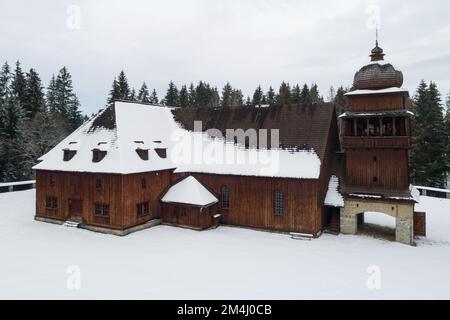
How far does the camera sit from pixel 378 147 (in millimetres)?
24297

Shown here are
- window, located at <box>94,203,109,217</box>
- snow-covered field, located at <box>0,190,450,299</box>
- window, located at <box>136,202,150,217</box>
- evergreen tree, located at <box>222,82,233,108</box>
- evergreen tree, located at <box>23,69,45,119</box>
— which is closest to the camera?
snow-covered field, located at <box>0,190,450,299</box>

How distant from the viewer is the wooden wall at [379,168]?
23969 millimetres

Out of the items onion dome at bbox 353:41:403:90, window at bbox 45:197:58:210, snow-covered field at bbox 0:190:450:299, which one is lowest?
snow-covered field at bbox 0:190:450:299

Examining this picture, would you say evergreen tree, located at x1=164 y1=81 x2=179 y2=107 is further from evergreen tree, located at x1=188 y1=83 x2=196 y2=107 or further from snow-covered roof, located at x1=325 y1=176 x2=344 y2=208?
snow-covered roof, located at x1=325 y1=176 x2=344 y2=208

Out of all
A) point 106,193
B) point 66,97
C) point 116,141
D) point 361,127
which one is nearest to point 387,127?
point 361,127

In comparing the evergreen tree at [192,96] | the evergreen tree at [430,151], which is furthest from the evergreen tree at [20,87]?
the evergreen tree at [430,151]

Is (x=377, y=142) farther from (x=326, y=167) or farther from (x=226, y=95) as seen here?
(x=226, y=95)

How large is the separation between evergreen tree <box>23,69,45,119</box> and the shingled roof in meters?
36.7

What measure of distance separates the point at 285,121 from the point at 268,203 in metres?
7.38

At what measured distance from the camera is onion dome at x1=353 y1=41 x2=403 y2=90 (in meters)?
24.0

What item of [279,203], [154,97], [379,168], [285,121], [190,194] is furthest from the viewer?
[154,97]

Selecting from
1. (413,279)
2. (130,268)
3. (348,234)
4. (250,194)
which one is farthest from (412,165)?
(130,268)

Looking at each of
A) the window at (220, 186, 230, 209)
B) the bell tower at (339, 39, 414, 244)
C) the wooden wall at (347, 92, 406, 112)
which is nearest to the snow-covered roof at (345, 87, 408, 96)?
the bell tower at (339, 39, 414, 244)
